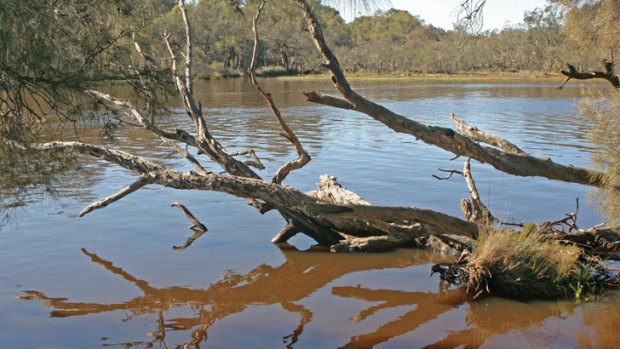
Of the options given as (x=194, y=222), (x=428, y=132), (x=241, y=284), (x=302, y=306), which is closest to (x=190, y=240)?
(x=194, y=222)

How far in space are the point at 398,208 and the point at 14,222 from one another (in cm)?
579

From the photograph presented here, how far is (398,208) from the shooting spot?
7.25 meters

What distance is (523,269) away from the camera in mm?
6531

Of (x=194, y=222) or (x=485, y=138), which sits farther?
(x=194, y=222)

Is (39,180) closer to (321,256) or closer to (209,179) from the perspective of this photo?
(209,179)

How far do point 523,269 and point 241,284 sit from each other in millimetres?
3003

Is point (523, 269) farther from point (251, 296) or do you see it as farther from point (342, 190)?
point (342, 190)

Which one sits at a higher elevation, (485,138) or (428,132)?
(428,132)

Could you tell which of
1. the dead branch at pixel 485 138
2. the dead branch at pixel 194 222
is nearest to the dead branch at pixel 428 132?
the dead branch at pixel 485 138

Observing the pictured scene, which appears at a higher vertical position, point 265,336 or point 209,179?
point 209,179

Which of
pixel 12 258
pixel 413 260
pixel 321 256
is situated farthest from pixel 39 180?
pixel 413 260

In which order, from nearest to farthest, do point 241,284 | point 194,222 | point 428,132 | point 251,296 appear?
point 428,132 < point 251,296 < point 241,284 < point 194,222

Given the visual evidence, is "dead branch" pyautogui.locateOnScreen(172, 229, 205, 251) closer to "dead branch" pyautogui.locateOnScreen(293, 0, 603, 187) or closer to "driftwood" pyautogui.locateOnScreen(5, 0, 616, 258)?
"driftwood" pyautogui.locateOnScreen(5, 0, 616, 258)

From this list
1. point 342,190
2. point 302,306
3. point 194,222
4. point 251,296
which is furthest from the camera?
point 194,222
